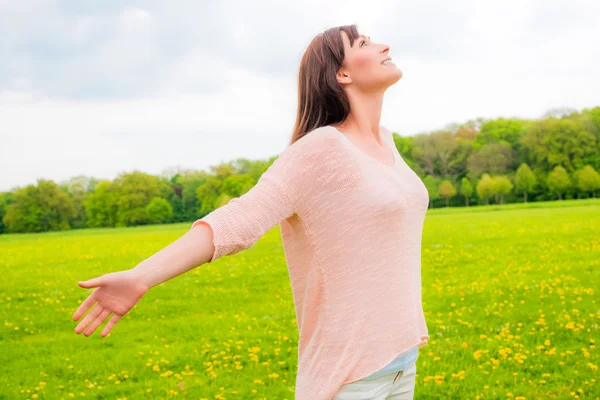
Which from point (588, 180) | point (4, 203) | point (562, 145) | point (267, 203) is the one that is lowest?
point (588, 180)

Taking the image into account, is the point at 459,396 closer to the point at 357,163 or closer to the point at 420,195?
the point at 420,195

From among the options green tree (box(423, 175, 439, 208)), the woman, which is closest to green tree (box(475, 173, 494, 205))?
green tree (box(423, 175, 439, 208))

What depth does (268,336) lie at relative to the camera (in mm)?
7773

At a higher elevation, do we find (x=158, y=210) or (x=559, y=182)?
(x=559, y=182)

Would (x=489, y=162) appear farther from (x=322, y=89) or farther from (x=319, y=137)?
(x=319, y=137)

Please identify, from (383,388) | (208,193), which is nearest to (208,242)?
(383,388)

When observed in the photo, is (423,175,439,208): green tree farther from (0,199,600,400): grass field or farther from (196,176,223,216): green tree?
(0,199,600,400): grass field

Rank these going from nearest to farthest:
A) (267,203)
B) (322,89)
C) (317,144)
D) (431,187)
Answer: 1. (267,203)
2. (317,144)
3. (322,89)
4. (431,187)

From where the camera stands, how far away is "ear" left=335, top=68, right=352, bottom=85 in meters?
2.20

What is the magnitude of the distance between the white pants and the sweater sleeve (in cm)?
60

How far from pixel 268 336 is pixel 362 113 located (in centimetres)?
601

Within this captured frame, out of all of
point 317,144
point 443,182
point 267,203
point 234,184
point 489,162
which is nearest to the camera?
point 267,203

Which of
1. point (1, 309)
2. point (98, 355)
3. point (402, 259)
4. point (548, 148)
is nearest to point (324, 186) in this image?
point (402, 259)

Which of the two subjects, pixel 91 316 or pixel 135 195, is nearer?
pixel 91 316
